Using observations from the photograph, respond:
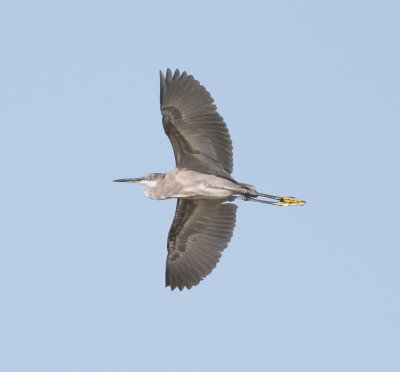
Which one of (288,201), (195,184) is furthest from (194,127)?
(288,201)

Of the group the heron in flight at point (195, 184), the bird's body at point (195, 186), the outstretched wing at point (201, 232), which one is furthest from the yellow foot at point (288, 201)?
the bird's body at point (195, 186)

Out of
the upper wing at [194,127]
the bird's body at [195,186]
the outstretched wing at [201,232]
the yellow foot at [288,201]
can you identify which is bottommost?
the outstretched wing at [201,232]

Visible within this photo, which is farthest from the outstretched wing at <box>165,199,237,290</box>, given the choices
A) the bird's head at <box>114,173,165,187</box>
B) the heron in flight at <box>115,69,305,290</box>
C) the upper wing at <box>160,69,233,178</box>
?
the upper wing at <box>160,69,233,178</box>

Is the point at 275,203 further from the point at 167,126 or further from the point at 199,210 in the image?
the point at 167,126

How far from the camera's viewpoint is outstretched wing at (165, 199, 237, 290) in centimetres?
1973

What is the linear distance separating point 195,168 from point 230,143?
2.53ft

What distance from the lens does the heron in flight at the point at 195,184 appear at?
60.4 feet

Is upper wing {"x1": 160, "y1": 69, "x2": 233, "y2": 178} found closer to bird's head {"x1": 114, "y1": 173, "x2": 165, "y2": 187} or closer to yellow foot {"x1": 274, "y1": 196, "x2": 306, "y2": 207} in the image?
bird's head {"x1": 114, "y1": 173, "x2": 165, "y2": 187}

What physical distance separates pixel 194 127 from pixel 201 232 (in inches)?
90.5

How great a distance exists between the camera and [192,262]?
19.9 metres

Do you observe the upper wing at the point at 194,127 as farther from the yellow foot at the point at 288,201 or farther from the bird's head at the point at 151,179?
the yellow foot at the point at 288,201

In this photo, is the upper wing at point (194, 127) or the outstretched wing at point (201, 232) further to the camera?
the outstretched wing at point (201, 232)

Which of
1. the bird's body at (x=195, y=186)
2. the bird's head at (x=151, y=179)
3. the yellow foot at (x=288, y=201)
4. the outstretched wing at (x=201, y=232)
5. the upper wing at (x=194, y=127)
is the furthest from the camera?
the yellow foot at (x=288, y=201)

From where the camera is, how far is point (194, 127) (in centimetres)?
1853
